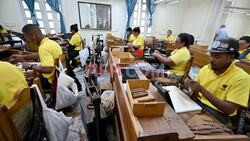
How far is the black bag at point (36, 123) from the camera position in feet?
3.41

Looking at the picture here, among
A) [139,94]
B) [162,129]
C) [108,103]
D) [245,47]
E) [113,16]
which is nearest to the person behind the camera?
[162,129]

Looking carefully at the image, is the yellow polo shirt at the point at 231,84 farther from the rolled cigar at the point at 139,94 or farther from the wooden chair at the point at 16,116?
the wooden chair at the point at 16,116

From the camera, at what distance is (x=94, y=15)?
633 centimetres

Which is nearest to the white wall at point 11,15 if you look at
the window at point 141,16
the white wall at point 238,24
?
the window at point 141,16

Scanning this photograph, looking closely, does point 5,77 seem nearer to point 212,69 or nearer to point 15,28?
point 212,69

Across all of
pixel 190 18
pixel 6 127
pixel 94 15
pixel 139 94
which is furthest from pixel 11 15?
pixel 190 18

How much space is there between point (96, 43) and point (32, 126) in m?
2.41

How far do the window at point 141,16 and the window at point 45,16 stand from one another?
3.80 meters

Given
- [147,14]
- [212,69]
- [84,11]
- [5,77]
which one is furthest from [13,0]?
[212,69]

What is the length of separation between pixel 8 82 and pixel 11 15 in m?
6.45

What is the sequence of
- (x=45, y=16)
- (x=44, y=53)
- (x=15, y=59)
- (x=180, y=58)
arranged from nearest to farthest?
(x=44, y=53) < (x=180, y=58) < (x=15, y=59) < (x=45, y=16)

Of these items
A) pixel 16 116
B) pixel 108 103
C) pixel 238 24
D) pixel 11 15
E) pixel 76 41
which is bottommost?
pixel 108 103

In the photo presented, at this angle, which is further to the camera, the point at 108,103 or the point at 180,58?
the point at 180,58

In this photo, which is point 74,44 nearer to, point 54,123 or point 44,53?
point 44,53
